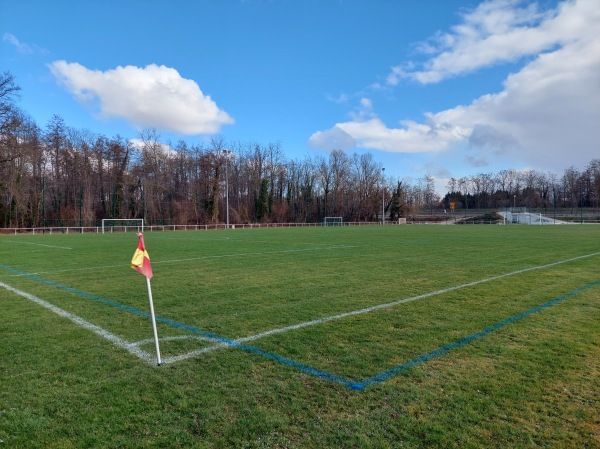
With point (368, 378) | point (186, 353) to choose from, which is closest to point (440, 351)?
point (368, 378)

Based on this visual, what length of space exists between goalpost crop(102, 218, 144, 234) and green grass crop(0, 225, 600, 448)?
3830 cm

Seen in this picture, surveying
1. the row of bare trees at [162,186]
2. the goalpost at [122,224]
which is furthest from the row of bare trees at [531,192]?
the goalpost at [122,224]

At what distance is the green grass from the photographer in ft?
9.19

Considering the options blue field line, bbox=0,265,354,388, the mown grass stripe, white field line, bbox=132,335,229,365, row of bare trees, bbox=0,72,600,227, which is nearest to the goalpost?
row of bare trees, bbox=0,72,600,227

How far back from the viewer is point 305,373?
377 cm

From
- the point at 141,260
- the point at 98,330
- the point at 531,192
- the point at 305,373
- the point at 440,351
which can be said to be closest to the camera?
the point at 305,373

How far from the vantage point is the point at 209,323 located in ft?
18.1

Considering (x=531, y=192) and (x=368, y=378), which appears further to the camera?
(x=531, y=192)

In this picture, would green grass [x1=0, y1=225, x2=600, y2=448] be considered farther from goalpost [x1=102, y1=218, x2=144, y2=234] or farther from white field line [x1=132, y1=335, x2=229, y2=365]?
goalpost [x1=102, y1=218, x2=144, y2=234]

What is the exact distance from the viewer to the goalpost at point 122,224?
142 feet

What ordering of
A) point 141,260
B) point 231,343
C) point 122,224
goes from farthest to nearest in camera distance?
point 122,224 → point 231,343 → point 141,260

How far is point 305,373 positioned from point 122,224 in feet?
157

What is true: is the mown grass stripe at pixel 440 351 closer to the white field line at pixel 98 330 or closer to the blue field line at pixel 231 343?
the blue field line at pixel 231 343

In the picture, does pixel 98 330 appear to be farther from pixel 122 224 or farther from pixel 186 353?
pixel 122 224
